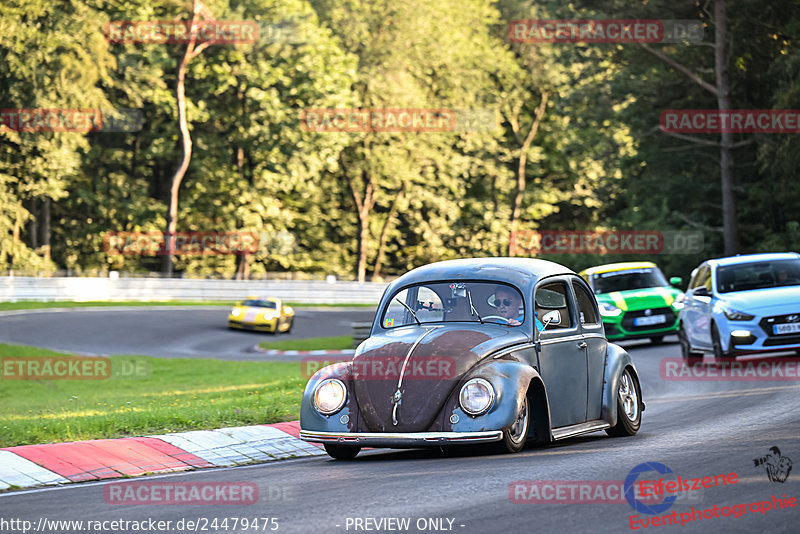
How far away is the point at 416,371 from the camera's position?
9562 millimetres

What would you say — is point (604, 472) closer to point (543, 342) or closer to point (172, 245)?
point (543, 342)

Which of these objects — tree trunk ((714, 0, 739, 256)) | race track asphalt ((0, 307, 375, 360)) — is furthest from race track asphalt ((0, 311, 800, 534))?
tree trunk ((714, 0, 739, 256))

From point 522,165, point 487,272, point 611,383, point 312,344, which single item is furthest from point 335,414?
point 522,165

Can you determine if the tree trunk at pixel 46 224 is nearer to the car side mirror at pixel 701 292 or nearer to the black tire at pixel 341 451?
the car side mirror at pixel 701 292

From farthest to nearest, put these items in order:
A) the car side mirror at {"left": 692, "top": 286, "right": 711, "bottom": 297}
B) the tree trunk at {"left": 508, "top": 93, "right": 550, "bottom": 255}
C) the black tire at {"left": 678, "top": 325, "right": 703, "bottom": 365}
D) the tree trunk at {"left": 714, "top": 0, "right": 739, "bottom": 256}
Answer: the tree trunk at {"left": 508, "top": 93, "right": 550, "bottom": 255}, the tree trunk at {"left": 714, "top": 0, "right": 739, "bottom": 256}, the black tire at {"left": 678, "top": 325, "right": 703, "bottom": 365}, the car side mirror at {"left": 692, "top": 286, "right": 711, "bottom": 297}

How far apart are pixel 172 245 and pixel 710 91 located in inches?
1093

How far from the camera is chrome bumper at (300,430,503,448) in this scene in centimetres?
927

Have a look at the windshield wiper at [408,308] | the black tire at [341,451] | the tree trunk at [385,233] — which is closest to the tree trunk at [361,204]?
the tree trunk at [385,233]

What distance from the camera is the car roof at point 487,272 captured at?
10.7 meters

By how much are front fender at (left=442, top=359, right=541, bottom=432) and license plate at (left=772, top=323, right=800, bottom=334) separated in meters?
9.08

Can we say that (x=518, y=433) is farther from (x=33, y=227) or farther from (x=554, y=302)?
(x=33, y=227)

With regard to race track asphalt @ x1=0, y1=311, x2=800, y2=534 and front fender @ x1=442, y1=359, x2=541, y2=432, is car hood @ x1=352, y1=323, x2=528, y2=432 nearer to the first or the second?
front fender @ x1=442, y1=359, x2=541, y2=432

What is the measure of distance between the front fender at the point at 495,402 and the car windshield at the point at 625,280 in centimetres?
1572

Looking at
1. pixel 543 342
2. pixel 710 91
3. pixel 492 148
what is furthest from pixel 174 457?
pixel 492 148
